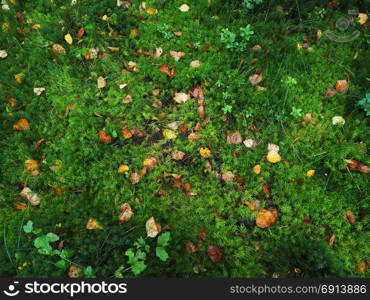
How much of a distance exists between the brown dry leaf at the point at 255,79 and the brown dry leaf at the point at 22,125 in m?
2.62

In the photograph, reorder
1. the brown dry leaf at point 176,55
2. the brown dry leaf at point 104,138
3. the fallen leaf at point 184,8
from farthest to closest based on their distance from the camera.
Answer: the fallen leaf at point 184,8
the brown dry leaf at point 176,55
the brown dry leaf at point 104,138

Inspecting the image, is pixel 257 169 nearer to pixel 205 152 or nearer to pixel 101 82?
pixel 205 152

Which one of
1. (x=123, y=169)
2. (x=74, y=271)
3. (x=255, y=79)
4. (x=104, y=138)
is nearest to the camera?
(x=74, y=271)

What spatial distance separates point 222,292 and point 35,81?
10.1 feet

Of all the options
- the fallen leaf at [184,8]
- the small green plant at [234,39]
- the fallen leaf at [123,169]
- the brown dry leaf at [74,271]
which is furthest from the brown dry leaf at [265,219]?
the fallen leaf at [184,8]

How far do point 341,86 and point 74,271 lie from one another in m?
3.38

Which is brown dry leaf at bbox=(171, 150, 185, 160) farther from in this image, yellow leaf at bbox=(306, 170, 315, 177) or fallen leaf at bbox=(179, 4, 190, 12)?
fallen leaf at bbox=(179, 4, 190, 12)

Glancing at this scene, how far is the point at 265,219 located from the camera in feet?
8.18

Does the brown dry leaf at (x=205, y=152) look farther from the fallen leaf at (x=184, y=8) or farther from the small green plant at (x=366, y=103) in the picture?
the fallen leaf at (x=184, y=8)

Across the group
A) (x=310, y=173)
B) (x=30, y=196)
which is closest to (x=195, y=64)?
(x=310, y=173)

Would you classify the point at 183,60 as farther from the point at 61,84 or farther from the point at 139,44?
the point at 61,84

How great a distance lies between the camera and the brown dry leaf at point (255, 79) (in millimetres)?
3121

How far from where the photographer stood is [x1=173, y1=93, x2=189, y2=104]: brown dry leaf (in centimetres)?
305

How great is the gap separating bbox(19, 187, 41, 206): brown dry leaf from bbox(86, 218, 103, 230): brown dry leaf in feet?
1.92
